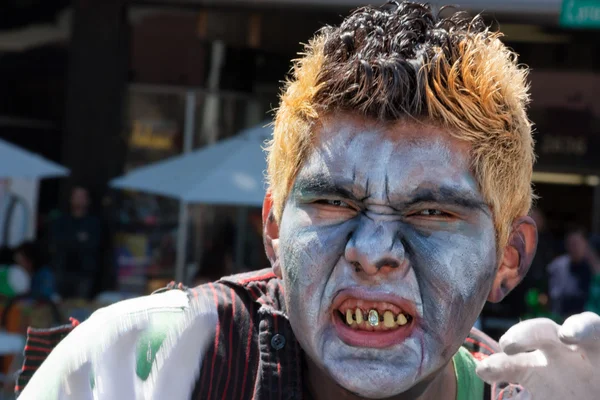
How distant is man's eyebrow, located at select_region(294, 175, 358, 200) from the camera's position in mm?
1702

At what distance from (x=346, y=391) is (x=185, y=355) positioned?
0.98 ft

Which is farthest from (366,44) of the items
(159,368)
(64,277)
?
(64,277)

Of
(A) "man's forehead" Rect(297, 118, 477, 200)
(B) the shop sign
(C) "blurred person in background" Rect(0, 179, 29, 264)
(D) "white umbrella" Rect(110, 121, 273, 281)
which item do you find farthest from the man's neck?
(B) the shop sign

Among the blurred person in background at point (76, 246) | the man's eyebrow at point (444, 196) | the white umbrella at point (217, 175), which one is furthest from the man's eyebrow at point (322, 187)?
the blurred person in background at point (76, 246)

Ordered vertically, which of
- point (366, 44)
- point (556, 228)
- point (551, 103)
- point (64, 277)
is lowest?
point (64, 277)

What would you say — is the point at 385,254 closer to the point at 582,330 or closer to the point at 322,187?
the point at 322,187

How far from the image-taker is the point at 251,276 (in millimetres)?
1982

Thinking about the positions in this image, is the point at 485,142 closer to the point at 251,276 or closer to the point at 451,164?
the point at 451,164

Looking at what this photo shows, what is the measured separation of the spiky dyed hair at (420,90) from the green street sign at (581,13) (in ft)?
12.4

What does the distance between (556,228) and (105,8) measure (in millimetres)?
4679

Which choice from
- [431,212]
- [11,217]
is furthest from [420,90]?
[11,217]

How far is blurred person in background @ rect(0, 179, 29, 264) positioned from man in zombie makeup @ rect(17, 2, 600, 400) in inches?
272

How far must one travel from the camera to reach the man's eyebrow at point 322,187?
1.70 metres

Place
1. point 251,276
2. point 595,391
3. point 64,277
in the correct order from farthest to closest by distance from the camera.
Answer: point 64,277 < point 251,276 < point 595,391
